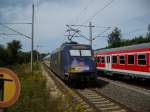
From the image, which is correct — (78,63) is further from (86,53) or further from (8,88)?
(8,88)

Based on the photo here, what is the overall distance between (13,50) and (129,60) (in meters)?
76.2

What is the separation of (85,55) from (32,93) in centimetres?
653

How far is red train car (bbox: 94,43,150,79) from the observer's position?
55.6ft

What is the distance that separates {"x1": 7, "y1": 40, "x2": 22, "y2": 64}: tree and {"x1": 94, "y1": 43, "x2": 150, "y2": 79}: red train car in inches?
2549

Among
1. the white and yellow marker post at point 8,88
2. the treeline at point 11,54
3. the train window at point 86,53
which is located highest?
the treeline at point 11,54

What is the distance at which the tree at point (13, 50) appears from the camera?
3442 inches

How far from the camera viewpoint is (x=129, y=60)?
64.4 ft

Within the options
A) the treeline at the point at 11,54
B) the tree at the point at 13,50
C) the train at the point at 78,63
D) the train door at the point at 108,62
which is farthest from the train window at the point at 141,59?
the tree at the point at 13,50

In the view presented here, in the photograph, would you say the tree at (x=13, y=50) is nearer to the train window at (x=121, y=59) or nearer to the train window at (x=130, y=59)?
the train window at (x=121, y=59)

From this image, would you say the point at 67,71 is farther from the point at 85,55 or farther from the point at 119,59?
the point at 119,59

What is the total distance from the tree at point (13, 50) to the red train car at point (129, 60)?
64.7 meters

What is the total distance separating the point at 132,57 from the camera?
19000mm

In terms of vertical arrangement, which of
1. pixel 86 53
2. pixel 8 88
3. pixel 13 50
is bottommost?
pixel 8 88

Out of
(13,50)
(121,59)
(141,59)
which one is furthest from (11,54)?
(141,59)
